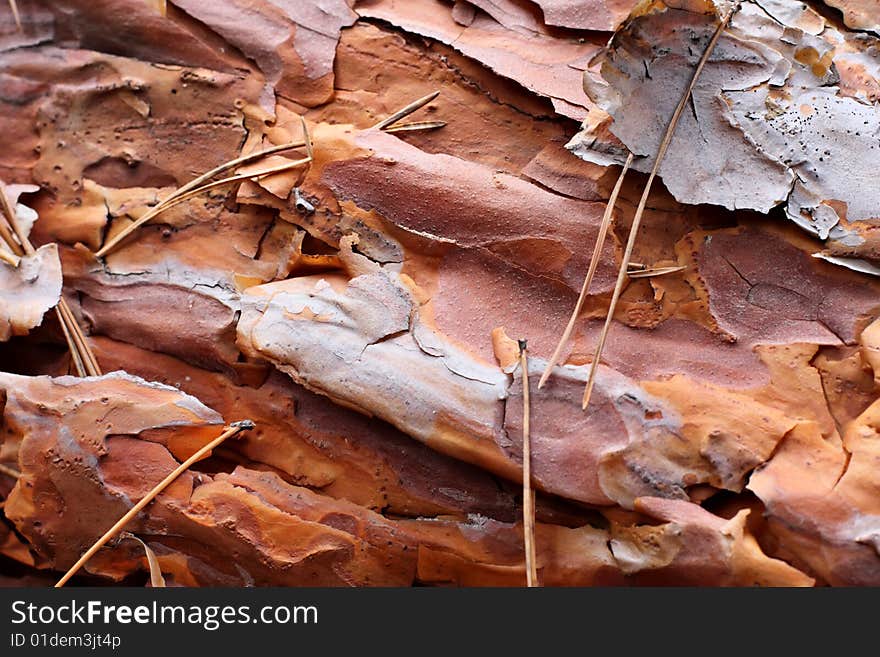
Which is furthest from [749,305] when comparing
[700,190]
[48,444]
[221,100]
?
[48,444]

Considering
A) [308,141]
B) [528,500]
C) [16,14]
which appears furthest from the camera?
[16,14]

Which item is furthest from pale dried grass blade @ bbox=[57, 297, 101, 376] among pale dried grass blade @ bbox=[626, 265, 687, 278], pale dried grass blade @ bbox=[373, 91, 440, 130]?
pale dried grass blade @ bbox=[626, 265, 687, 278]

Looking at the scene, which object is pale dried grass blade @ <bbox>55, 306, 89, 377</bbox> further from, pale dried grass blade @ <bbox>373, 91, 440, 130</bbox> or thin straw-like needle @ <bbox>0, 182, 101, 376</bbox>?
pale dried grass blade @ <bbox>373, 91, 440, 130</bbox>

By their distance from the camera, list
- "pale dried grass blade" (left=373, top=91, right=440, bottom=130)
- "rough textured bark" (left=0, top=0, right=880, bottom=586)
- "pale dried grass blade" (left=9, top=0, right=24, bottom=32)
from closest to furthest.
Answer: "rough textured bark" (left=0, top=0, right=880, bottom=586)
"pale dried grass blade" (left=373, top=91, right=440, bottom=130)
"pale dried grass blade" (left=9, top=0, right=24, bottom=32)

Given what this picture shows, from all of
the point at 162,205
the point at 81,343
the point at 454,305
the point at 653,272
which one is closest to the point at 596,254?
the point at 653,272

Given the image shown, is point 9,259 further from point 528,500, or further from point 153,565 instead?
point 528,500

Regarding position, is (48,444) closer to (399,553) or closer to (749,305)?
(399,553)

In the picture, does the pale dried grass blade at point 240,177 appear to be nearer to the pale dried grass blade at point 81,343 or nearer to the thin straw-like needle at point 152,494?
the pale dried grass blade at point 81,343

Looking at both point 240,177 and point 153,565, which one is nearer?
point 153,565

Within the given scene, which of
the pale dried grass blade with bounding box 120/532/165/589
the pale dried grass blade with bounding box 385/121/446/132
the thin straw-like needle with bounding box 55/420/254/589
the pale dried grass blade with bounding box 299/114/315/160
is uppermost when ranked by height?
the pale dried grass blade with bounding box 385/121/446/132
